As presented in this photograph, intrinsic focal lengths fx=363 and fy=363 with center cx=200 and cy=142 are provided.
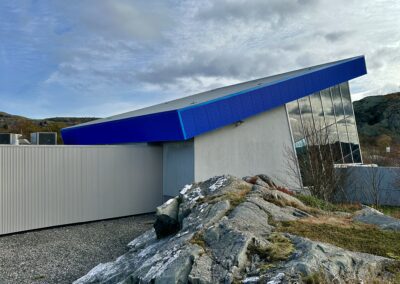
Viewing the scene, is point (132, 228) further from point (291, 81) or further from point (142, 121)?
point (291, 81)

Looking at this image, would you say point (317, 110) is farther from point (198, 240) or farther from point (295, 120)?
point (198, 240)

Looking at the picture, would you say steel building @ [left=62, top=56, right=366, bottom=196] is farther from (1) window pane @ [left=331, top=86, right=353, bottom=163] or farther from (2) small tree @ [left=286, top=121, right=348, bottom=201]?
(2) small tree @ [left=286, top=121, right=348, bottom=201]

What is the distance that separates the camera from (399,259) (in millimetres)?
4977

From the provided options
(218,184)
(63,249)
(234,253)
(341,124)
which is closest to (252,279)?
(234,253)

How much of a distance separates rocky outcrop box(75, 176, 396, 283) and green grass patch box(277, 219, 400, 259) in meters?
0.32

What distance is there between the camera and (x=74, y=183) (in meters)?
12.6

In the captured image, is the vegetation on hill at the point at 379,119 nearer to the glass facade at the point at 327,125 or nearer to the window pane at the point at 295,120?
the glass facade at the point at 327,125

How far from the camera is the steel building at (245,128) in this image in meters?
12.7

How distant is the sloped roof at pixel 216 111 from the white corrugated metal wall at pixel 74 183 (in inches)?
49.9

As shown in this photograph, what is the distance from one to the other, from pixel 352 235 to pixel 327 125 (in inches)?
453

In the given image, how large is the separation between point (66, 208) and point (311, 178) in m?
8.96

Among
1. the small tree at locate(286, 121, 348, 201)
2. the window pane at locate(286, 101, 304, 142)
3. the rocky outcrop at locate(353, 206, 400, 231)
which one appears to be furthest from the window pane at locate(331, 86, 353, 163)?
the rocky outcrop at locate(353, 206, 400, 231)

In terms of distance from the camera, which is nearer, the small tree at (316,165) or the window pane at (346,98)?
the small tree at (316,165)

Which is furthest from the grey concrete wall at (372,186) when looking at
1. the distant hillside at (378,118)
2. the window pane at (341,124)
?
the distant hillside at (378,118)
